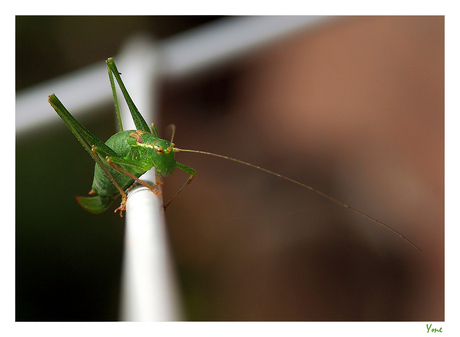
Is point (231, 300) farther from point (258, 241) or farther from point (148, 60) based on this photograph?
point (148, 60)

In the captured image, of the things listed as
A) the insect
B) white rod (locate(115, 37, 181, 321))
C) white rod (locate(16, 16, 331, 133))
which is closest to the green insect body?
the insect

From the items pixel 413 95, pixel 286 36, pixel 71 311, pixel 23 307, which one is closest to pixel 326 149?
pixel 413 95

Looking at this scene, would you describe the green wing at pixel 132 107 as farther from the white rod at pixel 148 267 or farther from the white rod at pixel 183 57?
the white rod at pixel 148 267

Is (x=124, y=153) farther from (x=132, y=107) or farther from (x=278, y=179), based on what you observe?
(x=278, y=179)

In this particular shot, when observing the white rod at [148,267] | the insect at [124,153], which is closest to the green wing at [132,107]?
the insect at [124,153]

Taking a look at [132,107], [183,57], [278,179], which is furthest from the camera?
[278,179]

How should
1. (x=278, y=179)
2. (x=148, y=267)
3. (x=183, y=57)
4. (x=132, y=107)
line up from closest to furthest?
1. (x=148, y=267)
2. (x=132, y=107)
3. (x=183, y=57)
4. (x=278, y=179)

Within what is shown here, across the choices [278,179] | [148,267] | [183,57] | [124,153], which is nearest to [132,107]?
[124,153]
